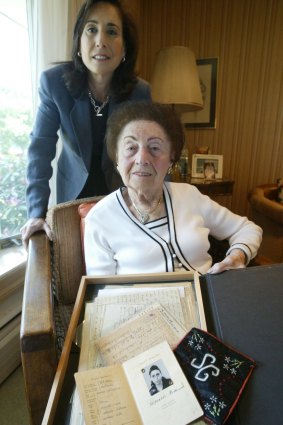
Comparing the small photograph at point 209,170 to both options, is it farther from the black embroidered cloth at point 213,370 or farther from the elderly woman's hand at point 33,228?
the black embroidered cloth at point 213,370

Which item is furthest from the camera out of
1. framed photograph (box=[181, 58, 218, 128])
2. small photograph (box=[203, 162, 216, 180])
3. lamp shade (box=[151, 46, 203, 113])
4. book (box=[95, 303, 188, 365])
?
framed photograph (box=[181, 58, 218, 128])

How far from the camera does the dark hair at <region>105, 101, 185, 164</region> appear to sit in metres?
1.04

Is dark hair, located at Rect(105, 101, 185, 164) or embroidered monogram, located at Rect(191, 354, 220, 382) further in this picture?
dark hair, located at Rect(105, 101, 185, 164)

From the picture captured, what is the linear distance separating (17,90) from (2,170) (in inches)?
17.8

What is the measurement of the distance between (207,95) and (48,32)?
5.94 feet

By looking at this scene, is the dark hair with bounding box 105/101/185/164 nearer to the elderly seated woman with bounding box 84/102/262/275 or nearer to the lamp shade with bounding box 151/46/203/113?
the elderly seated woman with bounding box 84/102/262/275

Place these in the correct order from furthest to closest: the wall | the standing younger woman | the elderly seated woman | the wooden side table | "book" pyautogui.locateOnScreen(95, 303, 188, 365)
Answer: the wall, the wooden side table, the standing younger woman, the elderly seated woman, "book" pyautogui.locateOnScreen(95, 303, 188, 365)

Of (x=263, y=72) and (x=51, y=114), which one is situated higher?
(x=263, y=72)

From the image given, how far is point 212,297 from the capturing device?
0.72 meters

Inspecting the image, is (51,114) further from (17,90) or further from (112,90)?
(17,90)

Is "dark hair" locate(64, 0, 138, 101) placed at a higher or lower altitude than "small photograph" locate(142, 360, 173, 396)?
higher

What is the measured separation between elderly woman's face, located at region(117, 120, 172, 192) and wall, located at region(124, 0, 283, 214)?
2.07m

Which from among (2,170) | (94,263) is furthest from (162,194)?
(2,170)

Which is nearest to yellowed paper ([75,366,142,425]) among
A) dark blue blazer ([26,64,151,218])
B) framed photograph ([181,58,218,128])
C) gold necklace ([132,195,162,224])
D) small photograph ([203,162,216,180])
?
gold necklace ([132,195,162,224])
